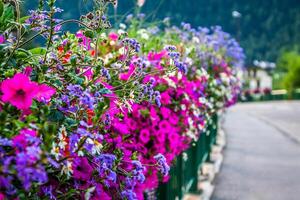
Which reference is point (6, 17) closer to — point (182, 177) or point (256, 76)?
point (182, 177)

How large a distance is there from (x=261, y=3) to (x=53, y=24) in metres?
124

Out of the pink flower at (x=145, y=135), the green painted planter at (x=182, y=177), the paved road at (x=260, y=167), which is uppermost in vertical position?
the pink flower at (x=145, y=135)

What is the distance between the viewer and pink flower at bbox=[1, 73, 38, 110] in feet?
6.23

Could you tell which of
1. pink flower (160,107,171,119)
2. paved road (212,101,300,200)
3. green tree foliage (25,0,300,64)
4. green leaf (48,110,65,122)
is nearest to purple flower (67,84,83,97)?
green leaf (48,110,65,122)

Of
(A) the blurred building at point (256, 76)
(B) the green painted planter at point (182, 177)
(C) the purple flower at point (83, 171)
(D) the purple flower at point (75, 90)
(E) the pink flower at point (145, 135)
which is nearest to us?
(D) the purple flower at point (75, 90)

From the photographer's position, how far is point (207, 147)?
10352 mm

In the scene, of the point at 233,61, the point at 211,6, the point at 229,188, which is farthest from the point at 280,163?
the point at 211,6

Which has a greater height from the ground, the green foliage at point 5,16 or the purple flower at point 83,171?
the green foliage at point 5,16

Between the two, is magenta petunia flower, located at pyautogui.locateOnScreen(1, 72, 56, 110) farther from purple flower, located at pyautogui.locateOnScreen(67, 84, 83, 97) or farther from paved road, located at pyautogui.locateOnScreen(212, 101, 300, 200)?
paved road, located at pyautogui.locateOnScreen(212, 101, 300, 200)

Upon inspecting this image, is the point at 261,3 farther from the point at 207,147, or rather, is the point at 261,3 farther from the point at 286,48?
the point at 207,147

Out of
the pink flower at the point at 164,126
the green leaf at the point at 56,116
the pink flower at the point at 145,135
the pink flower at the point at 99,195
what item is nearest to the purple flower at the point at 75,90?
the green leaf at the point at 56,116

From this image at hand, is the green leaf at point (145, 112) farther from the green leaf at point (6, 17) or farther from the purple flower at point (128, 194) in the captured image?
the green leaf at point (6, 17)

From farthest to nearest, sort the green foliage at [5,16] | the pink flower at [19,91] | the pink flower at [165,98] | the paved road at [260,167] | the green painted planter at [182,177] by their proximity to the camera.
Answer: the paved road at [260,167] → the green painted planter at [182,177] → the pink flower at [165,98] → the green foliage at [5,16] → the pink flower at [19,91]

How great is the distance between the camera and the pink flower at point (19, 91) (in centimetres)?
190
